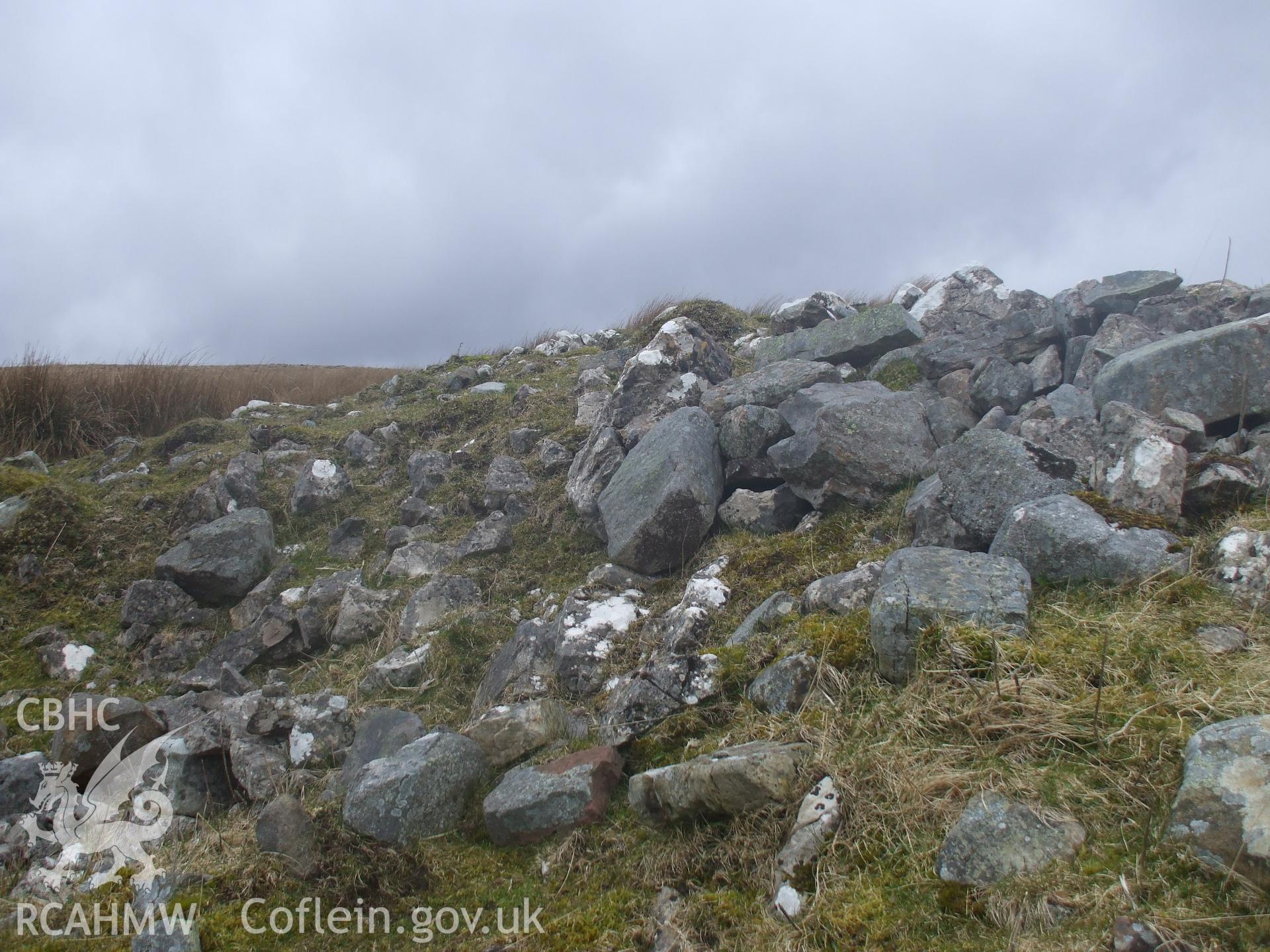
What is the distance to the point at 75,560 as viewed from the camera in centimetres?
733

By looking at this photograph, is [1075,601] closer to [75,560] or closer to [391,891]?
[391,891]

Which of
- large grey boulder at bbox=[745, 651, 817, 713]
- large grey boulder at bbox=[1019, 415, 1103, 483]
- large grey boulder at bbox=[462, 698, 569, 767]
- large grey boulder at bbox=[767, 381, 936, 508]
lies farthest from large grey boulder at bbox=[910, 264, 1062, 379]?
large grey boulder at bbox=[462, 698, 569, 767]

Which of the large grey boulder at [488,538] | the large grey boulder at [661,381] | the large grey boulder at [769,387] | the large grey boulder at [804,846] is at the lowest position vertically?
the large grey boulder at [804,846]

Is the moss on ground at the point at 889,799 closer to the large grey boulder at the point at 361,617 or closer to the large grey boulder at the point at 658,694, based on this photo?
the large grey boulder at the point at 658,694

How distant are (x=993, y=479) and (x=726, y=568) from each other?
1.61 m

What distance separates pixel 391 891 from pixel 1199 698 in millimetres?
3099

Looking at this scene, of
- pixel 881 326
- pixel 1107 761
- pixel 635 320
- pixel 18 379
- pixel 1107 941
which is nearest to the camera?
pixel 1107 941

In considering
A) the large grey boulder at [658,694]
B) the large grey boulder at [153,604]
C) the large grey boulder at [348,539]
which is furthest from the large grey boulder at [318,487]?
the large grey boulder at [658,694]

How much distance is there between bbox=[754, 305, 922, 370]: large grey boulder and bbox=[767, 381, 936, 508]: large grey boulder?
6.84 feet

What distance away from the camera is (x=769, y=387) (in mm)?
6527

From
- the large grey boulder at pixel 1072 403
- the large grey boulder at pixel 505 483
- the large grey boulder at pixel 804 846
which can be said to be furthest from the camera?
the large grey boulder at pixel 505 483

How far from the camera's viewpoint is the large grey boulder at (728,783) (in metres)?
2.93

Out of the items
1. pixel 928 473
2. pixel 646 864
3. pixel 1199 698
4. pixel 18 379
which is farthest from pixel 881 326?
pixel 18 379

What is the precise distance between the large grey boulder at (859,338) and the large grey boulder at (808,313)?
167cm
